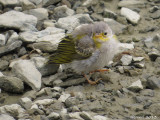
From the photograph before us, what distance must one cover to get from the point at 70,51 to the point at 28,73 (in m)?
1.00

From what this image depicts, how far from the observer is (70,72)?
21.4 ft

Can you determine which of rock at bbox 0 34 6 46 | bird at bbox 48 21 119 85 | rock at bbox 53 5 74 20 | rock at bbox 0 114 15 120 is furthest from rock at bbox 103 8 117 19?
rock at bbox 0 114 15 120

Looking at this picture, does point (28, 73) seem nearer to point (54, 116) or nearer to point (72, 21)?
point (54, 116)

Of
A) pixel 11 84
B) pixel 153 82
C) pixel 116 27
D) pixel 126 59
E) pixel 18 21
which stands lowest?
pixel 11 84

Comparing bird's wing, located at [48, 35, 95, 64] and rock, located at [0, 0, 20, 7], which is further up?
rock, located at [0, 0, 20, 7]

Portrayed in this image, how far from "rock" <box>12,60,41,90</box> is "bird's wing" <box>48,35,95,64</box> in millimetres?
419

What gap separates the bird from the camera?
586 centimetres

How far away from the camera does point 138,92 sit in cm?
561

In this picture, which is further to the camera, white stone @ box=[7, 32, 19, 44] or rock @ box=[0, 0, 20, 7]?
rock @ box=[0, 0, 20, 7]

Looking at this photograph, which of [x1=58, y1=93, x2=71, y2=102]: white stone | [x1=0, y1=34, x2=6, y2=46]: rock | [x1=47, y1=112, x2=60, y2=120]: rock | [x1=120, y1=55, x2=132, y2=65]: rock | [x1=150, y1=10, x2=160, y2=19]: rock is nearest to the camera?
[x1=47, y1=112, x2=60, y2=120]: rock

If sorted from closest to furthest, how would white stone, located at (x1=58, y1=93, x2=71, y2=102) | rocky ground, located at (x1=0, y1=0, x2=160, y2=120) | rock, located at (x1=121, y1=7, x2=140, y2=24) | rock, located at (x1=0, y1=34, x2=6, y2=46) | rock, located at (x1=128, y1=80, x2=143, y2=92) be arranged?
rocky ground, located at (x1=0, y1=0, x2=160, y2=120) → white stone, located at (x1=58, y1=93, x2=71, y2=102) → rock, located at (x1=128, y1=80, x2=143, y2=92) → rock, located at (x1=0, y1=34, x2=6, y2=46) → rock, located at (x1=121, y1=7, x2=140, y2=24)

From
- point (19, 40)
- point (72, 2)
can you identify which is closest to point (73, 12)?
point (72, 2)

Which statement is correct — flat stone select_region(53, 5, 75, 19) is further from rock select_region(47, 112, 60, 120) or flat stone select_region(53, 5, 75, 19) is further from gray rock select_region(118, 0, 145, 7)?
rock select_region(47, 112, 60, 120)

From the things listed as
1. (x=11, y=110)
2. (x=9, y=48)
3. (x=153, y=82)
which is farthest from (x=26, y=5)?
(x=153, y=82)
